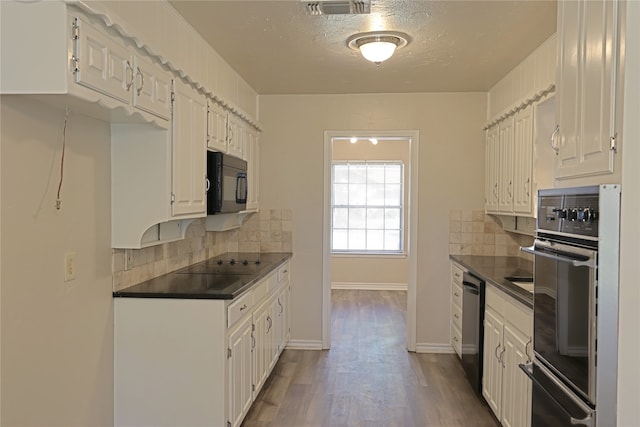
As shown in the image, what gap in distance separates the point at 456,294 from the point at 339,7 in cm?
288

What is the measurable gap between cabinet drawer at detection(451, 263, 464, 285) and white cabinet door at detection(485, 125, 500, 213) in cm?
60

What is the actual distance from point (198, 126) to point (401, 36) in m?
1.37

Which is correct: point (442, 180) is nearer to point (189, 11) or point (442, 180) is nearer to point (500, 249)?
point (500, 249)

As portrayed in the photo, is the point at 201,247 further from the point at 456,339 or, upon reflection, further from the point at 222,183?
the point at 456,339

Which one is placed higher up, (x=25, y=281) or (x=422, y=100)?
(x=422, y=100)

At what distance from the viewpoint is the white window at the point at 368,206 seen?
785cm

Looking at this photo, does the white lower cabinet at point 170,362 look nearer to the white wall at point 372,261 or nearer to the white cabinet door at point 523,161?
the white cabinet door at point 523,161

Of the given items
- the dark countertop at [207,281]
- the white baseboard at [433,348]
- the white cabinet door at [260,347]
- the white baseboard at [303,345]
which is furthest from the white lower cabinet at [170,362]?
the white baseboard at [433,348]

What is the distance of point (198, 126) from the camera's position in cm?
296

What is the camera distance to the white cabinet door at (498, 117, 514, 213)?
3.72 metres

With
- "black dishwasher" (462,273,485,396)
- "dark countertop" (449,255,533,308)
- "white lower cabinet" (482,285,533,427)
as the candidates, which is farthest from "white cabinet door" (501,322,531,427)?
"black dishwasher" (462,273,485,396)

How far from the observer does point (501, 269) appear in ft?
12.1

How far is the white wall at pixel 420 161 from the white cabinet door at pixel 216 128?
119 centimetres

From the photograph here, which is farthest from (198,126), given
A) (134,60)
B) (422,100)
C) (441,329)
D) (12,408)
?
(441,329)
